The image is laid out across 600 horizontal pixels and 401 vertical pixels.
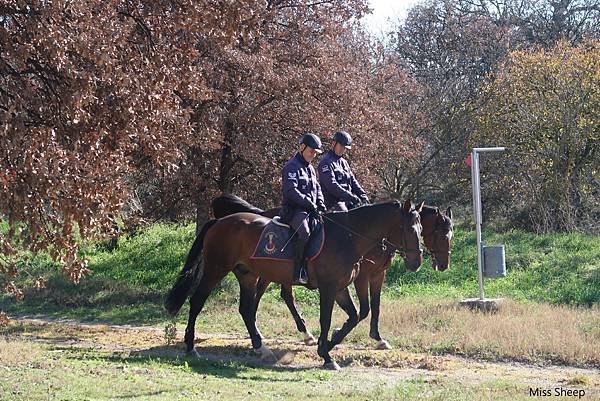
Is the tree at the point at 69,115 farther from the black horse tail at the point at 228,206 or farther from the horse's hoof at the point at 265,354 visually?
the black horse tail at the point at 228,206

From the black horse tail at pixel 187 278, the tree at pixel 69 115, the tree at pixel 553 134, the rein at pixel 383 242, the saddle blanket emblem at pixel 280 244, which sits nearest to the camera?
the tree at pixel 69 115

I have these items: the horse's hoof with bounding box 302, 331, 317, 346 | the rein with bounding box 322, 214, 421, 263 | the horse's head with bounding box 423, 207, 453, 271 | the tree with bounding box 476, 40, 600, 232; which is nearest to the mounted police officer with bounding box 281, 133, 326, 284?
the rein with bounding box 322, 214, 421, 263

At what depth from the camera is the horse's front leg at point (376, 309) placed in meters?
13.4

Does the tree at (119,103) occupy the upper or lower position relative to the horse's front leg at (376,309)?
upper

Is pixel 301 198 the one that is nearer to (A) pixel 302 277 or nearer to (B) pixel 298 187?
(B) pixel 298 187

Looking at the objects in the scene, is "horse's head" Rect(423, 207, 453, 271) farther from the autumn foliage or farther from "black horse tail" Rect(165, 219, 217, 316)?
the autumn foliage

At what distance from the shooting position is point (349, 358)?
12234mm

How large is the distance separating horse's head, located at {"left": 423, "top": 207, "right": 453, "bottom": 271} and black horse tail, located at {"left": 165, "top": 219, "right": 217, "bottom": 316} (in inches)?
135

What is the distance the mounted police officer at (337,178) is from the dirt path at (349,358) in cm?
225

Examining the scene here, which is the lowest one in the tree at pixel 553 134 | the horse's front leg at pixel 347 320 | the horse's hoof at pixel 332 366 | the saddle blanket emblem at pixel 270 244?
the horse's hoof at pixel 332 366

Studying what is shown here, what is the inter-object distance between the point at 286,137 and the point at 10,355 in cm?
811

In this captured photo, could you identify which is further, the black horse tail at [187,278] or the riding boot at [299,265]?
the black horse tail at [187,278]

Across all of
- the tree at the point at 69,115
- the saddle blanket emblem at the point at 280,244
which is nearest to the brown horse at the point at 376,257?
the saddle blanket emblem at the point at 280,244

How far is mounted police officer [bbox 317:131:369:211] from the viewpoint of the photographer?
13.4 meters
